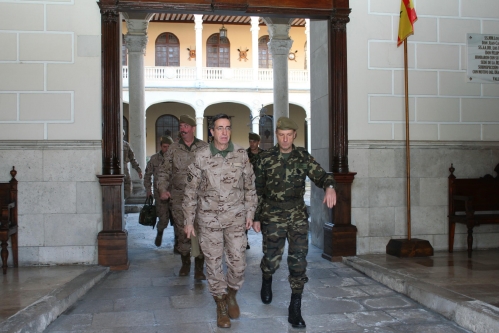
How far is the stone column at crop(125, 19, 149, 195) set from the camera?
43.4 ft

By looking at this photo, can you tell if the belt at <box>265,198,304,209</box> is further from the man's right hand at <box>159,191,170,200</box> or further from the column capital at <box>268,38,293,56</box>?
the column capital at <box>268,38,293,56</box>

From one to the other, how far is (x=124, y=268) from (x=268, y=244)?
239cm

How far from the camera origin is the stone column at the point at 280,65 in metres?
13.0

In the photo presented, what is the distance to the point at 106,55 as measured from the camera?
20.5 feet

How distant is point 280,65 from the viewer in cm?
1319

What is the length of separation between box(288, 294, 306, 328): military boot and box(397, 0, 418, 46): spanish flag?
3.78m

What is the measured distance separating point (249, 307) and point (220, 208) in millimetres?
1042

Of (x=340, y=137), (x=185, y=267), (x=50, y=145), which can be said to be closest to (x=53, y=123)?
(x=50, y=145)

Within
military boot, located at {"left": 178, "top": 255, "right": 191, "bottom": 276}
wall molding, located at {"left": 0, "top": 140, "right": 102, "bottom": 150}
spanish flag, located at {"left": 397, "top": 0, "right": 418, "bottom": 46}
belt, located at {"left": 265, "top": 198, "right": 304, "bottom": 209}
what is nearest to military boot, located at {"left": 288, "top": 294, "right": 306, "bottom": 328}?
belt, located at {"left": 265, "top": 198, "right": 304, "bottom": 209}

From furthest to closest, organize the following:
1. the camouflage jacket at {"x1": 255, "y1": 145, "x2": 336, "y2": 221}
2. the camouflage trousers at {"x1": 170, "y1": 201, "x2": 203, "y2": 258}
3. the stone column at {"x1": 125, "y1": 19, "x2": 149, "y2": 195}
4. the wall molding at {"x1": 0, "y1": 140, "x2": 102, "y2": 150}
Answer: the stone column at {"x1": 125, "y1": 19, "x2": 149, "y2": 195} < the wall molding at {"x1": 0, "y1": 140, "x2": 102, "y2": 150} < the camouflage trousers at {"x1": 170, "y1": 201, "x2": 203, "y2": 258} < the camouflage jacket at {"x1": 255, "y1": 145, "x2": 336, "y2": 221}

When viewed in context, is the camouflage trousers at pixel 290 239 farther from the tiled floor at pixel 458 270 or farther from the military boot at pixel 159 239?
the military boot at pixel 159 239

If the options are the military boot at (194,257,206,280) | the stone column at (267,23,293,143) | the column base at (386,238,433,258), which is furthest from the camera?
the stone column at (267,23,293,143)

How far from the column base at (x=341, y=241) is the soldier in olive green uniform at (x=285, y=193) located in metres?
2.21

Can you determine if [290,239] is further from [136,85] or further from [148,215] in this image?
[136,85]
